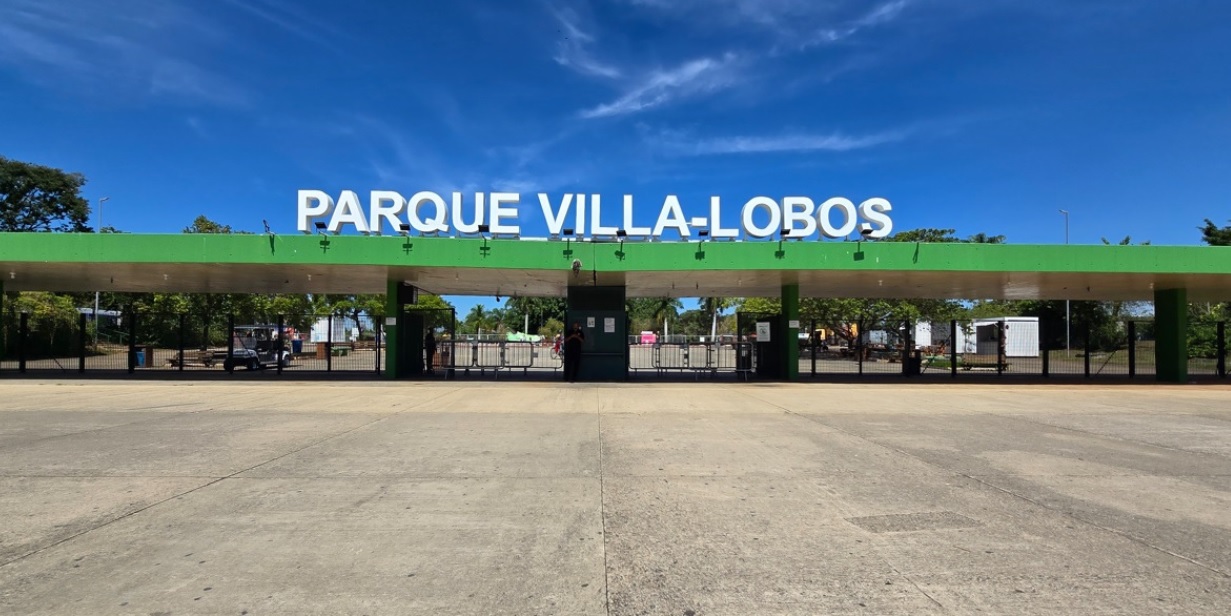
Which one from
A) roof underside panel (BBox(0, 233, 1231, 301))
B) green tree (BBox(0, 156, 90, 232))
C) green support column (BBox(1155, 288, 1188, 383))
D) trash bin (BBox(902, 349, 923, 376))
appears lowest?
trash bin (BBox(902, 349, 923, 376))

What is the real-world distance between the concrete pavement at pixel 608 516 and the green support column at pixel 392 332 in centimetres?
1055

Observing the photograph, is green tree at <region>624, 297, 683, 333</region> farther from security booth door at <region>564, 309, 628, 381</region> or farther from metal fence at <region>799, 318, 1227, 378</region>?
security booth door at <region>564, 309, 628, 381</region>

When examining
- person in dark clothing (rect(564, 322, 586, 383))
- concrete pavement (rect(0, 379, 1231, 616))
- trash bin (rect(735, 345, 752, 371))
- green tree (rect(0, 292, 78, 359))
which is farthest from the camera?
green tree (rect(0, 292, 78, 359))

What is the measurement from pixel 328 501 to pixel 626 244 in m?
13.6

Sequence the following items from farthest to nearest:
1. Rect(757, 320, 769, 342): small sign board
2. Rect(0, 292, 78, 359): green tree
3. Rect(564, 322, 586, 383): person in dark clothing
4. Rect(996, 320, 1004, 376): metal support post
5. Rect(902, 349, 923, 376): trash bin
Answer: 1. Rect(0, 292, 78, 359): green tree
2. Rect(996, 320, 1004, 376): metal support post
3. Rect(902, 349, 923, 376): trash bin
4. Rect(757, 320, 769, 342): small sign board
5. Rect(564, 322, 586, 383): person in dark clothing

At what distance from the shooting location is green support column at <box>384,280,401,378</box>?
2202 centimetres

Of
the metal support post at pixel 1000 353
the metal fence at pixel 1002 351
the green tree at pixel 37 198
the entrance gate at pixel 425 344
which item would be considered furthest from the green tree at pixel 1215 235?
the green tree at pixel 37 198

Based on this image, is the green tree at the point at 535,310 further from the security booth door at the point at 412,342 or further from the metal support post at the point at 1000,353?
the metal support post at the point at 1000,353

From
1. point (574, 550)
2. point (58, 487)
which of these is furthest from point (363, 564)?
point (58, 487)

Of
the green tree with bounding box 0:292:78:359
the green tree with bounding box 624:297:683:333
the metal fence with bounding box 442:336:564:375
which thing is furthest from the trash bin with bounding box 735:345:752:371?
the green tree with bounding box 624:297:683:333

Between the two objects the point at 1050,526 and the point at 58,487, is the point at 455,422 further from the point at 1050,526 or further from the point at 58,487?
the point at 1050,526

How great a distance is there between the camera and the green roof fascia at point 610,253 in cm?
1811

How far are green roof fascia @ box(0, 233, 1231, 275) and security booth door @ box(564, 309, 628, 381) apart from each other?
3422 millimetres

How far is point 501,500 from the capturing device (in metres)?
6.21
